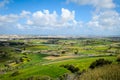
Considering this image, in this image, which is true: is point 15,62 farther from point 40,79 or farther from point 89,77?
point 89,77

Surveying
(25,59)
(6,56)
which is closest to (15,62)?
(25,59)

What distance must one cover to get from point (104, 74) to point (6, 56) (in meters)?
124

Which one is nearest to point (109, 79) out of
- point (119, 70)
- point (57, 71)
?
point (119, 70)

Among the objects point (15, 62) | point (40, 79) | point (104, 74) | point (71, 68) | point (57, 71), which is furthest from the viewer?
point (15, 62)

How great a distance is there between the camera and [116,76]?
33.1 ft

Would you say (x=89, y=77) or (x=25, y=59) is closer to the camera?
(x=89, y=77)

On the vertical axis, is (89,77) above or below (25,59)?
above

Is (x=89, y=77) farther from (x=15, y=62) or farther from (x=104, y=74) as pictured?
(x=15, y=62)

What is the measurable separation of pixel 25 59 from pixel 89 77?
4099 inches

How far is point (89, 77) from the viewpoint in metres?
10.6

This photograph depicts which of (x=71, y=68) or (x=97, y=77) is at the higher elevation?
(x=97, y=77)

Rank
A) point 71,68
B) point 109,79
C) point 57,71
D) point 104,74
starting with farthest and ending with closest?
1. point 71,68
2. point 57,71
3. point 104,74
4. point 109,79

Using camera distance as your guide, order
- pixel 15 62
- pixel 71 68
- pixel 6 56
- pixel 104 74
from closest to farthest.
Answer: pixel 104 74
pixel 71 68
pixel 15 62
pixel 6 56

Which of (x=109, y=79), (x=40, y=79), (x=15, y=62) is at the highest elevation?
(x=109, y=79)
